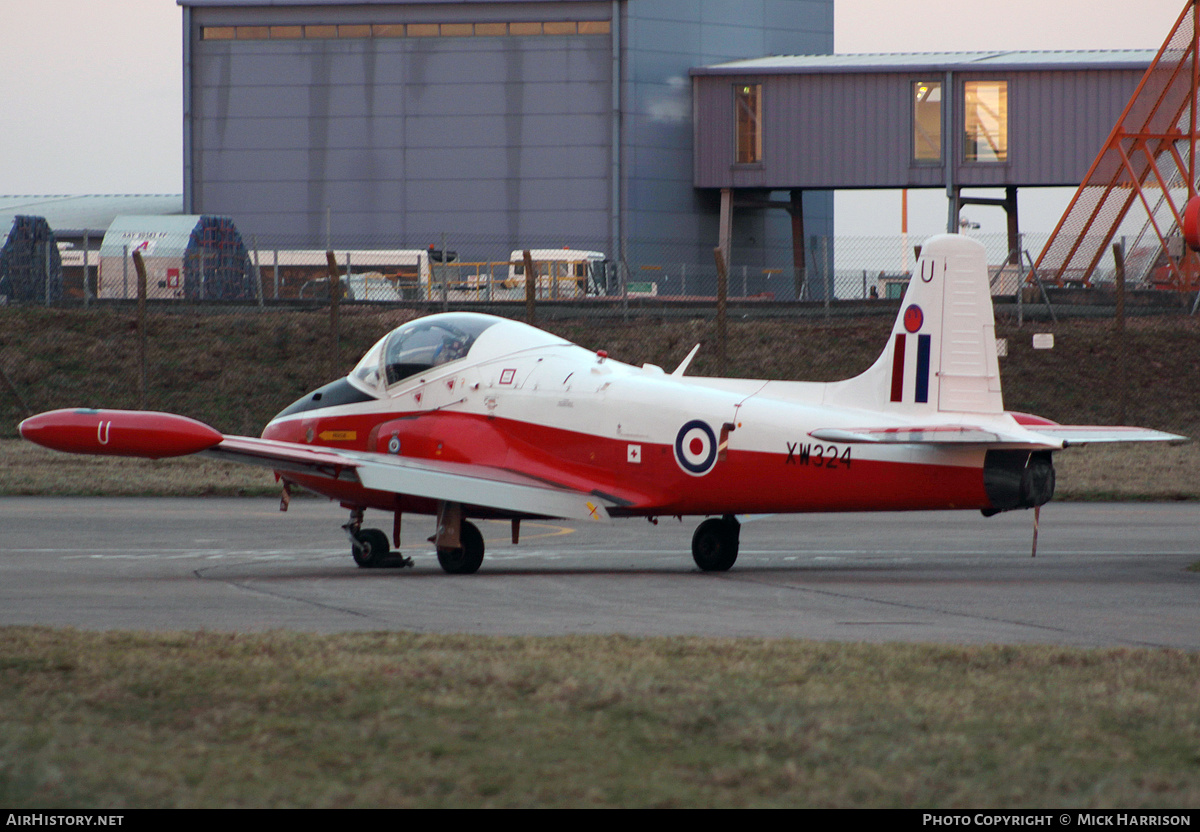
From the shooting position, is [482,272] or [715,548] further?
[482,272]

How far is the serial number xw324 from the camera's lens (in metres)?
12.4

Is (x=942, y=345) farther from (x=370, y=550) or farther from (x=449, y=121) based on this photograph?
(x=449, y=121)

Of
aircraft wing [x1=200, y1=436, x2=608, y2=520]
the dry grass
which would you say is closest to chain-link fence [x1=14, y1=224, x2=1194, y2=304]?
aircraft wing [x1=200, y1=436, x2=608, y2=520]

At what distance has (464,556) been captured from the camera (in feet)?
43.5

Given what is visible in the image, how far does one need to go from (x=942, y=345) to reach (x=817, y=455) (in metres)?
1.51

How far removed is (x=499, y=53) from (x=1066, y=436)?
4499 cm

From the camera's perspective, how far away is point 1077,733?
5750mm

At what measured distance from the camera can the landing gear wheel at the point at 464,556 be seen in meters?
13.2

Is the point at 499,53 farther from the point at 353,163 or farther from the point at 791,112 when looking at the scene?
the point at 791,112

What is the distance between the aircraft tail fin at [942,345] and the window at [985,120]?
4106 cm

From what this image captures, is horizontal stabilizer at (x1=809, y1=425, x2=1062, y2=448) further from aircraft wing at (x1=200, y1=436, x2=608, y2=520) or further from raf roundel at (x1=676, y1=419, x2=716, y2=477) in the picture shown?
aircraft wing at (x1=200, y1=436, x2=608, y2=520)

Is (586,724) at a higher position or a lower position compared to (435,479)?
lower

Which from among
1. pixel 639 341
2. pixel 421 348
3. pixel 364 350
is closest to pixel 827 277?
pixel 639 341

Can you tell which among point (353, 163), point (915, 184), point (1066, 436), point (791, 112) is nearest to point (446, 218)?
point (353, 163)
